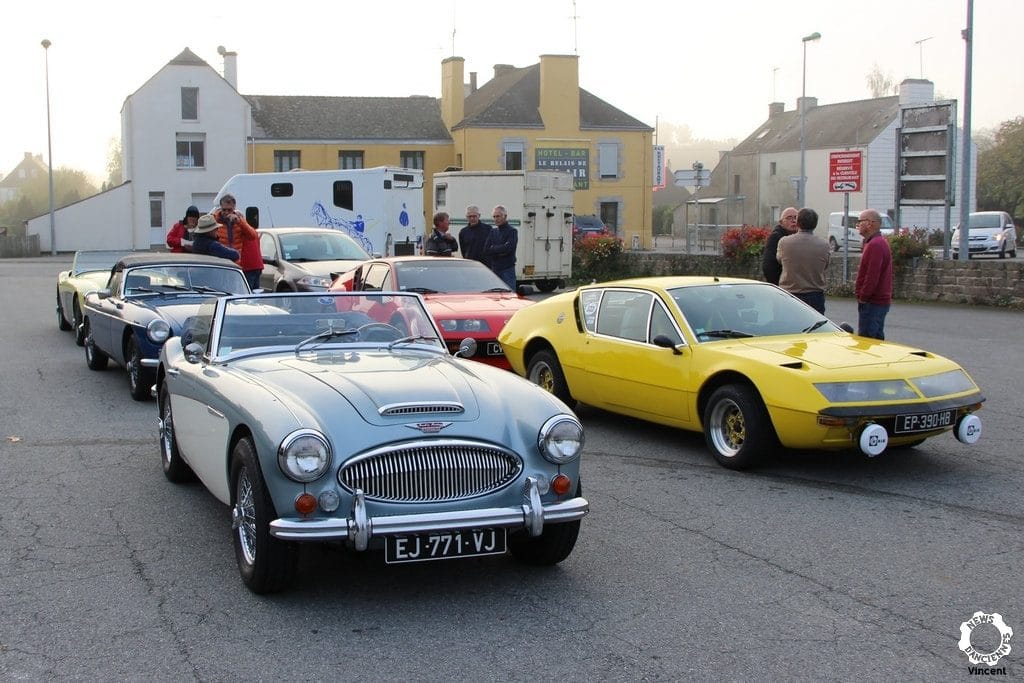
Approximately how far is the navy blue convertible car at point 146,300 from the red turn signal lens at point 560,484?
635 centimetres

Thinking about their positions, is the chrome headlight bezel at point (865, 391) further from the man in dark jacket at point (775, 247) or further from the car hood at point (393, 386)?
the man in dark jacket at point (775, 247)

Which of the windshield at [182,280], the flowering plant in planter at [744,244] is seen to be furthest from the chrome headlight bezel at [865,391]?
the flowering plant in planter at [744,244]

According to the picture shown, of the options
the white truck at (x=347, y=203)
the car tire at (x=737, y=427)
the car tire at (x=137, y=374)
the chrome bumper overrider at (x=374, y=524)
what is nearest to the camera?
the chrome bumper overrider at (x=374, y=524)

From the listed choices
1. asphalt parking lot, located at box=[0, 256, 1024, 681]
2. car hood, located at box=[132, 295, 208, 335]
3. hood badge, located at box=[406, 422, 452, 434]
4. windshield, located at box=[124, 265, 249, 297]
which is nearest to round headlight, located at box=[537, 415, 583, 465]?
hood badge, located at box=[406, 422, 452, 434]

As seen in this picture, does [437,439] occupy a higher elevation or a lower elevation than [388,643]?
higher

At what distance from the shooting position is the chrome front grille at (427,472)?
507 centimetres

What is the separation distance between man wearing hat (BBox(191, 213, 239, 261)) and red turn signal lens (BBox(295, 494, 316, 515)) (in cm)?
1038

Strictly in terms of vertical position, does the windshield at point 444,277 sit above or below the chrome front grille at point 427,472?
above

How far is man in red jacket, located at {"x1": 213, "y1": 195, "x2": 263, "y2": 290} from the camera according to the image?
50.3 feet

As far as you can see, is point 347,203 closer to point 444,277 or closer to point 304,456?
point 444,277

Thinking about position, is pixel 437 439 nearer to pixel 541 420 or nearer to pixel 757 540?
pixel 541 420

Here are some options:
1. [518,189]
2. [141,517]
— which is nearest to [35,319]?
[518,189]

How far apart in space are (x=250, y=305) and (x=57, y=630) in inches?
99.5

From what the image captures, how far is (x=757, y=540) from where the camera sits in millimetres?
6324
